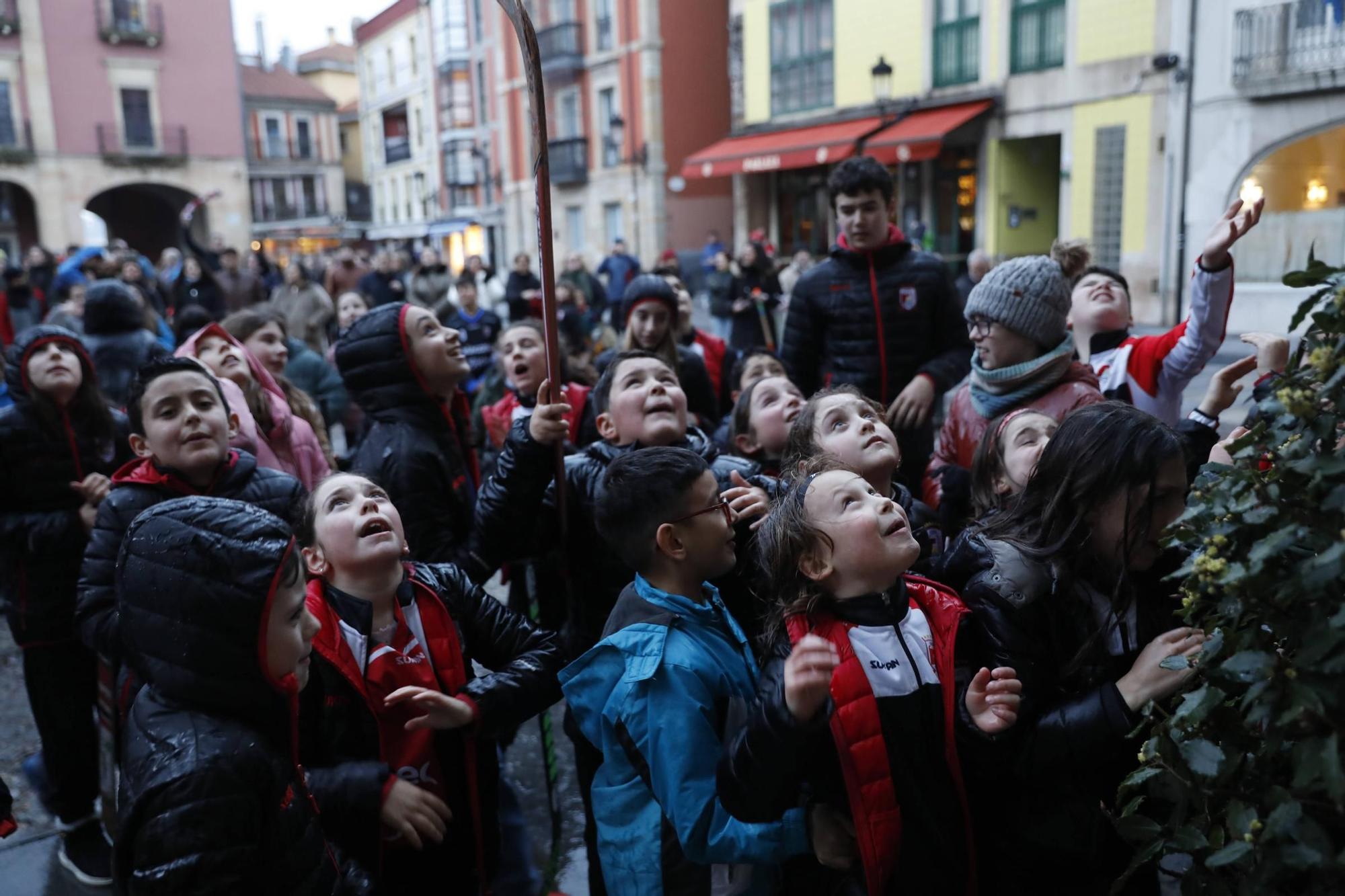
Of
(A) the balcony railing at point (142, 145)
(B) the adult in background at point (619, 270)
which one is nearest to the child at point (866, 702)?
(B) the adult in background at point (619, 270)

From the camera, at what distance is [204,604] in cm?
168

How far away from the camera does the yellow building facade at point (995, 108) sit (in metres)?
15.2

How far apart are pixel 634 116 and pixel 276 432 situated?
80.3ft

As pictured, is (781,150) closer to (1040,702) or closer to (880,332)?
(880,332)

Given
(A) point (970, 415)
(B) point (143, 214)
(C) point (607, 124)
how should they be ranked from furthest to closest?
(B) point (143, 214), (C) point (607, 124), (A) point (970, 415)

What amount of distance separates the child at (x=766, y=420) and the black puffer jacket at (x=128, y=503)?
1435 millimetres

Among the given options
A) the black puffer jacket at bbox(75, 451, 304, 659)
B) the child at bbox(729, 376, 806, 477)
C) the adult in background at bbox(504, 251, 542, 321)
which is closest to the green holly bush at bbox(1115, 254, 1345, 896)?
the child at bbox(729, 376, 806, 477)

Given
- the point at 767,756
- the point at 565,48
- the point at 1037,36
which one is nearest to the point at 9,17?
the point at 565,48

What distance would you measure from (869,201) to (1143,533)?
2153 millimetres

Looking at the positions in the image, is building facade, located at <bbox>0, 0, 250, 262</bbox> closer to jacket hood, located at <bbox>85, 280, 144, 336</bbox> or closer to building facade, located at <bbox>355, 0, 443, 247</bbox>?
building facade, located at <bbox>355, 0, 443, 247</bbox>

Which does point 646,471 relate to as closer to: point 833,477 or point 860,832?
point 833,477

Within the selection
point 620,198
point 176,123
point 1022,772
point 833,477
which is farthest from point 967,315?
point 176,123

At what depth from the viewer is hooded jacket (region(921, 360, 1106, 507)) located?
9.72ft

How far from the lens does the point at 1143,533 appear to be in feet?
6.44
